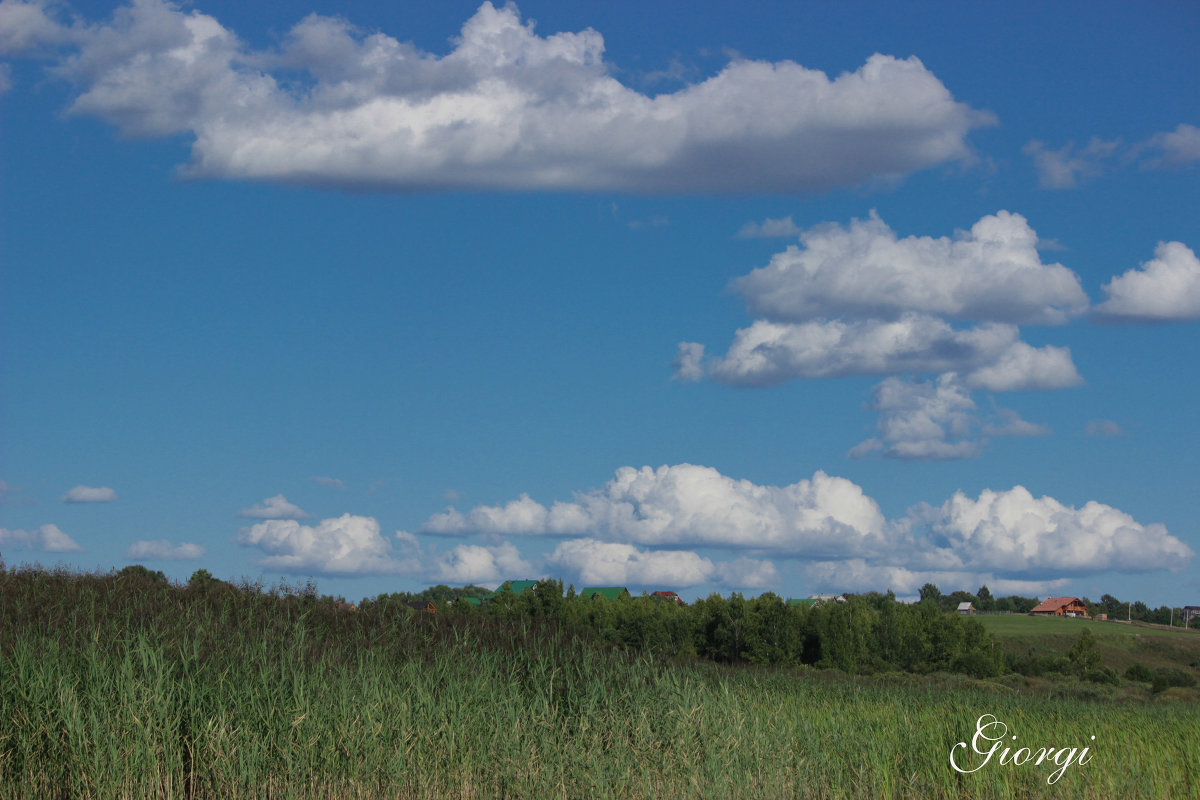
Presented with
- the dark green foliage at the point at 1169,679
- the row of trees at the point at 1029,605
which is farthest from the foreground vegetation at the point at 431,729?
the row of trees at the point at 1029,605

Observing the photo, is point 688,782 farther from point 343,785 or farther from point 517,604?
point 517,604

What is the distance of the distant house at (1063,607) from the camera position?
120931 mm

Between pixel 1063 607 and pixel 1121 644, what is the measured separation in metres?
56.8

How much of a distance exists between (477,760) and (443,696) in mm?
1220

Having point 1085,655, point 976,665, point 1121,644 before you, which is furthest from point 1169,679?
point 1121,644

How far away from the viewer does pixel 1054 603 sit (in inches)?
4906

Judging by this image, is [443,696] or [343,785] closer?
[343,785]

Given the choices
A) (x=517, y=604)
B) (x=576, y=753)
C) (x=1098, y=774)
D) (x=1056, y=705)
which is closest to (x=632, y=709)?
(x=576, y=753)

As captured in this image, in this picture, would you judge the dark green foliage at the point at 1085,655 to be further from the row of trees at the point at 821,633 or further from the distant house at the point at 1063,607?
the distant house at the point at 1063,607

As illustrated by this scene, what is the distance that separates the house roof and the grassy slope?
147 ft

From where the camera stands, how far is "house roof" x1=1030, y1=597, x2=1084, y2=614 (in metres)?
123

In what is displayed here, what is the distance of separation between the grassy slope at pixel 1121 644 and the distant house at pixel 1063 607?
4313 centimetres

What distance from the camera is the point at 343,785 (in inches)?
417

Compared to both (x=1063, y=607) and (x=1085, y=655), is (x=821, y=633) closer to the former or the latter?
(x=1085, y=655)
